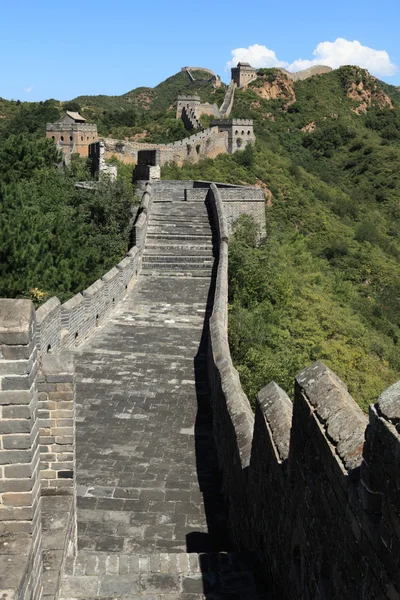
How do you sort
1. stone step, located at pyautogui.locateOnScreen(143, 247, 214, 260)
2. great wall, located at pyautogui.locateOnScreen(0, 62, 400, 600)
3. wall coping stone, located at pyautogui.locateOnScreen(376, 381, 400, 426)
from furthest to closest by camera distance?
stone step, located at pyautogui.locateOnScreen(143, 247, 214, 260) → great wall, located at pyautogui.locateOnScreen(0, 62, 400, 600) → wall coping stone, located at pyautogui.locateOnScreen(376, 381, 400, 426)

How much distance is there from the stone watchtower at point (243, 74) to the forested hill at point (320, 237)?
55.7 inches

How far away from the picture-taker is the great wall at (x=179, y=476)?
9.64 ft

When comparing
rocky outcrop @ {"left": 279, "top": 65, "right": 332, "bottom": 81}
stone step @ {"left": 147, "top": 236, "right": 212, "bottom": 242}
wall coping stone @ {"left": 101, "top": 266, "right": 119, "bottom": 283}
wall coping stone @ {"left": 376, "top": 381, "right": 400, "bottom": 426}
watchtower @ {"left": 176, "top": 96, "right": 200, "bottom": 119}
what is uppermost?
rocky outcrop @ {"left": 279, "top": 65, "right": 332, "bottom": 81}

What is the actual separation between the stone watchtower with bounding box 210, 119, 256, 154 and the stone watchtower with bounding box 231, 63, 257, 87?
30827 millimetres

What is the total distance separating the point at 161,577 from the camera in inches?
189

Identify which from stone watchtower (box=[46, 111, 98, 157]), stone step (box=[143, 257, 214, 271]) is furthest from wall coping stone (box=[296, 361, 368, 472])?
stone watchtower (box=[46, 111, 98, 157])

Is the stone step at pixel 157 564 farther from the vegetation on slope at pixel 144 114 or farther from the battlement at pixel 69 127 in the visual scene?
the vegetation on slope at pixel 144 114

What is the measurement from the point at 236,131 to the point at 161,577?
39.3m

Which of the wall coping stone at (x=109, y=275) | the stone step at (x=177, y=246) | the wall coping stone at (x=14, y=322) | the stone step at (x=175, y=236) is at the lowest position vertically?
the wall coping stone at (x=109, y=275)

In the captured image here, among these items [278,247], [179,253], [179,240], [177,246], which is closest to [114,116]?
[278,247]

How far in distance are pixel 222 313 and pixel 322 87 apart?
224 feet

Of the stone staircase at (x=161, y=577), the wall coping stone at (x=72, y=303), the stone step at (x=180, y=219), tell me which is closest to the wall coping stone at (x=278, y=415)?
the stone staircase at (x=161, y=577)

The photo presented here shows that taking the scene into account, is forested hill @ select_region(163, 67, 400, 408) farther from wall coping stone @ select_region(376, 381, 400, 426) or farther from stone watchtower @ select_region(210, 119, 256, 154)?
wall coping stone @ select_region(376, 381, 400, 426)

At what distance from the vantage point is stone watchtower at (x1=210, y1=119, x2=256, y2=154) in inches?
1630
